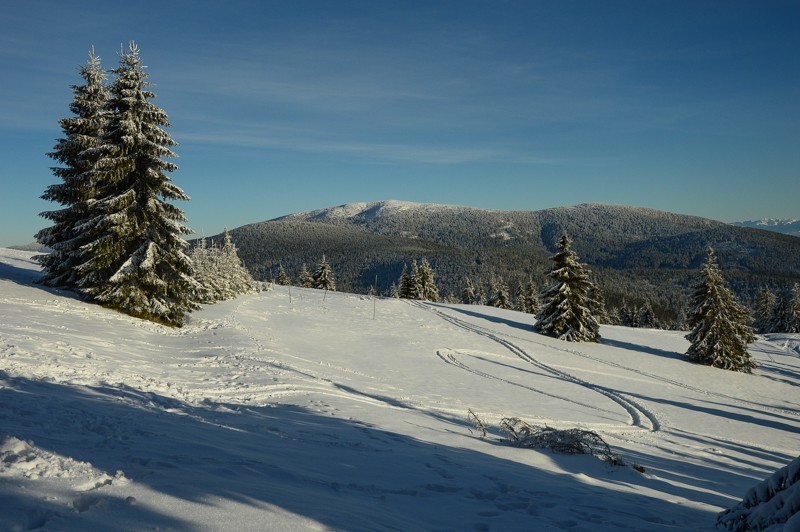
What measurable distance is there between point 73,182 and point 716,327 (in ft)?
133

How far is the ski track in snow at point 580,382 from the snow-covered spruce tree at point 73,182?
19.2 meters

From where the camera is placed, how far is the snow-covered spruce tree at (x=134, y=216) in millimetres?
19750

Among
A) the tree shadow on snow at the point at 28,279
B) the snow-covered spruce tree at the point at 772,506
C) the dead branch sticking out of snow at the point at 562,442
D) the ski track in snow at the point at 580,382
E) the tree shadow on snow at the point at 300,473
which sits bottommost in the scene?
the ski track in snow at the point at 580,382

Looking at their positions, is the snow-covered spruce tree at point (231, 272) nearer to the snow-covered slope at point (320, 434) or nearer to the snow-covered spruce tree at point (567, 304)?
the snow-covered slope at point (320, 434)

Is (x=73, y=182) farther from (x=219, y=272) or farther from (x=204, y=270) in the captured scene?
(x=219, y=272)

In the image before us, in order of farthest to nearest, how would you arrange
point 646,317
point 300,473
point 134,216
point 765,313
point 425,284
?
point 646,317
point 765,313
point 425,284
point 134,216
point 300,473

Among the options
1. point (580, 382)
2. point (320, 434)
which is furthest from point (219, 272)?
point (320, 434)

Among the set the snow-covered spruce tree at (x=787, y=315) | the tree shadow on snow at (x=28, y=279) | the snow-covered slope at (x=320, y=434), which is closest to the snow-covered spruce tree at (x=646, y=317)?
the snow-covered spruce tree at (x=787, y=315)

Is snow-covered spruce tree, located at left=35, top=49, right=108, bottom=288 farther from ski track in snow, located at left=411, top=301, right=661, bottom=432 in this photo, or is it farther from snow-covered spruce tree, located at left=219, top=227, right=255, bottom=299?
ski track in snow, located at left=411, top=301, right=661, bottom=432

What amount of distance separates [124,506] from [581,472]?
733 centimetres

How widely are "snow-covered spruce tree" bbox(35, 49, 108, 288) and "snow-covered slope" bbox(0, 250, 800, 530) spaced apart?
1.59 metres

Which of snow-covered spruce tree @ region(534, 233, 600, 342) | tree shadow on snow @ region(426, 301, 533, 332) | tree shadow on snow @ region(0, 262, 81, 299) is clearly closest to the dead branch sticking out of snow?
tree shadow on snow @ region(0, 262, 81, 299)

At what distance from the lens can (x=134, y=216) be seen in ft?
66.7

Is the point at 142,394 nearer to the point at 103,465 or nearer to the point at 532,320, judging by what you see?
the point at 103,465
